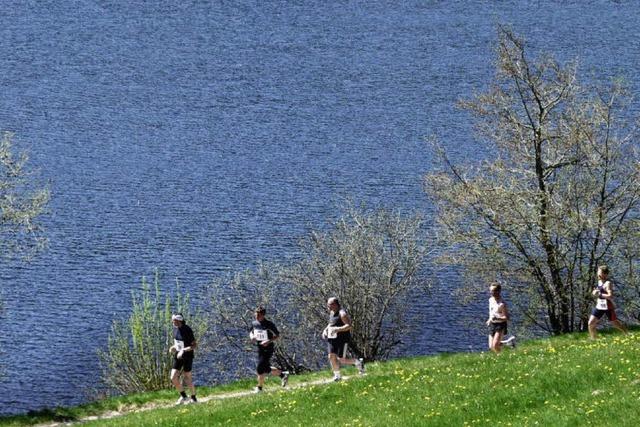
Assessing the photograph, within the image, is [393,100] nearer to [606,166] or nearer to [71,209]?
[71,209]

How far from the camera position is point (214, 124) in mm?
87438

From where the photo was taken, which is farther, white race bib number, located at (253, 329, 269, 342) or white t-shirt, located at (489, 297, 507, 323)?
white t-shirt, located at (489, 297, 507, 323)

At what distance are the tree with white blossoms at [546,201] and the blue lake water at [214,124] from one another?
6.34 m

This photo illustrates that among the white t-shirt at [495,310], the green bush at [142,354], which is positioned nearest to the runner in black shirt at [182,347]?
the white t-shirt at [495,310]

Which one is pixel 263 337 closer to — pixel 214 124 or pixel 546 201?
pixel 546 201

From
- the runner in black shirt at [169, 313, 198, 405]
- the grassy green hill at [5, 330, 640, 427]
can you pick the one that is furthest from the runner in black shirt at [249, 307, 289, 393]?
the runner in black shirt at [169, 313, 198, 405]

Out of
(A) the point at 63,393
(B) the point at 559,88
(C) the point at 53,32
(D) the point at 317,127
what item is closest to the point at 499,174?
(B) the point at 559,88

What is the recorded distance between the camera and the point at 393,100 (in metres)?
90.4

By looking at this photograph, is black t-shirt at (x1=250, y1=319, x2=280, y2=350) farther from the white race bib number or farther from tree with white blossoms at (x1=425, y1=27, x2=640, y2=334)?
tree with white blossoms at (x1=425, y1=27, x2=640, y2=334)

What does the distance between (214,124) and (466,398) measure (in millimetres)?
63652

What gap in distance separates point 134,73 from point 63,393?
178ft

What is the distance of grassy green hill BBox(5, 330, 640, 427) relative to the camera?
2386cm

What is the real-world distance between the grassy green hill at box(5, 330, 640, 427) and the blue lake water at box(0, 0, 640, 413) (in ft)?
66.8

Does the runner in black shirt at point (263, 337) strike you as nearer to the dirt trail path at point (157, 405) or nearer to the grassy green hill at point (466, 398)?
the dirt trail path at point (157, 405)
